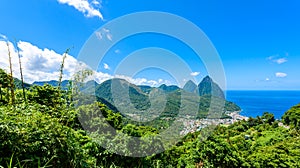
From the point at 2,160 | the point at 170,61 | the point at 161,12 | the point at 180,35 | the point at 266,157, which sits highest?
the point at 161,12

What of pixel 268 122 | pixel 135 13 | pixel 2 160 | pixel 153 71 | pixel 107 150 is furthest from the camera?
pixel 268 122

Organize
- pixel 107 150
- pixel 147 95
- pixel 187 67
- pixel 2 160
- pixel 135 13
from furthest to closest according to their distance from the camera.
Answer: pixel 147 95
pixel 187 67
pixel 135 13
pixel 107 150
pixel 2 160

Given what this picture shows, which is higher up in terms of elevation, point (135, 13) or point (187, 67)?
point (135, 13)

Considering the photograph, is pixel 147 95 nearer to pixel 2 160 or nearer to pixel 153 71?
pixel 153 71

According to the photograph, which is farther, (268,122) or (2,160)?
(268,122)

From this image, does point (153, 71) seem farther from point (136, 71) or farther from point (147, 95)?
point (147, 95)

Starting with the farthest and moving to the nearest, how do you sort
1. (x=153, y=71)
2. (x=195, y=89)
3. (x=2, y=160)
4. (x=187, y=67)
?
(x=195, y=89)
(x=153, y=71)
(x=187, y=67)
(x=2, y=160)

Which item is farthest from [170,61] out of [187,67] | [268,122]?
[268,122]

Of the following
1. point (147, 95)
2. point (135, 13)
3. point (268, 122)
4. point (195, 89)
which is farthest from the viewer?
point (268, 122)

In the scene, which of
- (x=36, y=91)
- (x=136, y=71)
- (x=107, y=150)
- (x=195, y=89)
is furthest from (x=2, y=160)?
(x=195, y=89)
